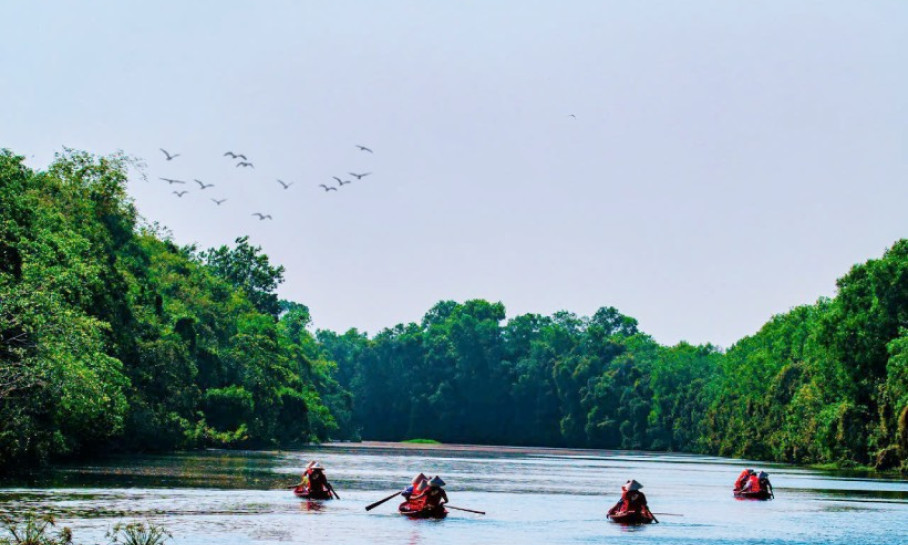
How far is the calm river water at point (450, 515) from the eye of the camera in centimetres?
4091

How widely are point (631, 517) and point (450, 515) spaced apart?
678cm

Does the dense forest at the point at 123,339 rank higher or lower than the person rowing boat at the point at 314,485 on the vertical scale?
higher

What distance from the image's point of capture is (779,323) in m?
145

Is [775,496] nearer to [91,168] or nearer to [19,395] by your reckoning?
[19,395]

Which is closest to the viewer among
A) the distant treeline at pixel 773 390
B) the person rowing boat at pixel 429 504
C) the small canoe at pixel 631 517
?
the person rowing boat at pixel 429 504

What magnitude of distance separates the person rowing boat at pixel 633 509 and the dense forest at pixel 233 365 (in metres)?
23.6

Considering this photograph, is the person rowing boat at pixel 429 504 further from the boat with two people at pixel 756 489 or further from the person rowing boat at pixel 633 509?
the boat with two people at pixel 756 489

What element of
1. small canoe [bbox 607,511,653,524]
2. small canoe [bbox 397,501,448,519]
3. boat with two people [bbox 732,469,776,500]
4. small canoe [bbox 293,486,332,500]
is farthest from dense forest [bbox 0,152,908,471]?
small canoe [bbox 607,511,653,524]

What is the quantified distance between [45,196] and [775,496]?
47690 mm

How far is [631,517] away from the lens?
157 ft

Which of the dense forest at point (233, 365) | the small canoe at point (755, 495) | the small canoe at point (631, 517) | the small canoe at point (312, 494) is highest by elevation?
the dense forest at point (233, 365)

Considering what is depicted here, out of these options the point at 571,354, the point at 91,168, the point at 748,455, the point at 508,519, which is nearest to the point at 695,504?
the point at 508,519

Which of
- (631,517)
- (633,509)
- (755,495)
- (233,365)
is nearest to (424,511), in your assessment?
(631,517)

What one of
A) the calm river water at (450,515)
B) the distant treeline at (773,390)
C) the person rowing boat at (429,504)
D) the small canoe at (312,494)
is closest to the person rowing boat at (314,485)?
the small canoe at (312,494)
